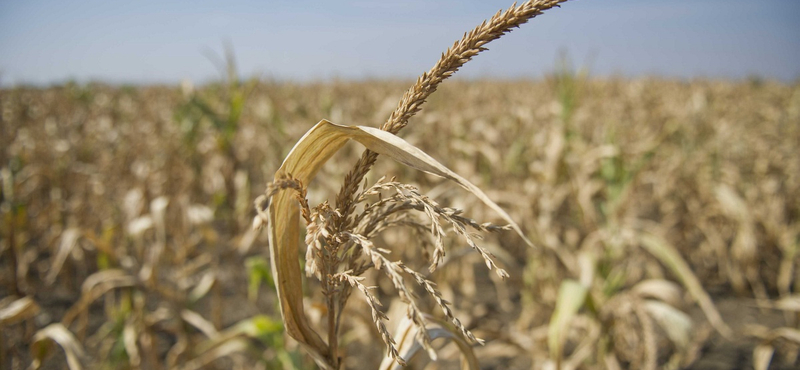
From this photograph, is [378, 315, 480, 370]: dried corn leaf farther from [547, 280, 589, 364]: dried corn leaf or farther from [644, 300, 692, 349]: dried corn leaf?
[644, 300, 692, 349]: dried corn leaf

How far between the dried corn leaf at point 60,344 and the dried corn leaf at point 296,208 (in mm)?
1159

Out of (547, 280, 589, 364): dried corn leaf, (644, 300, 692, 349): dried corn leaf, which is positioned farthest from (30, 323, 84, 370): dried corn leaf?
(644, 300, 692, 349): dried corn leaf

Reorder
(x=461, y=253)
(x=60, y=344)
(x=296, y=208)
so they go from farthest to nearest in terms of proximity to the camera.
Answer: (x=461, y=253) → (x=60, y=344) → (x=296, y=208)

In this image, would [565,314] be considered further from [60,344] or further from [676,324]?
[60,344]

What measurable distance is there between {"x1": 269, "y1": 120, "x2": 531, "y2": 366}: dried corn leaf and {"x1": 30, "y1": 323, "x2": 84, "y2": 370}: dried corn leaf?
1159 millimetres

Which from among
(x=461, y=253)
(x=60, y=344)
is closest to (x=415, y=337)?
(x=461, y=253)

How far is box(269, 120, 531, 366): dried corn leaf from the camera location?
59 centimetres

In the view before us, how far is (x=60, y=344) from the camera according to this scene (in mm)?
1441

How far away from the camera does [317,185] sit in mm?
2748

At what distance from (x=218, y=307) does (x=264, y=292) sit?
93cm

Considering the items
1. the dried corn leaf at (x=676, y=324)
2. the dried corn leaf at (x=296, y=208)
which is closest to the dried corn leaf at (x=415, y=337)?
the dried corn leaf at (x=296, y=208)

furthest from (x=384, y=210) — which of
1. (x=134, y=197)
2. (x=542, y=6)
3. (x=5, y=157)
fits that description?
(x=5, y=157)

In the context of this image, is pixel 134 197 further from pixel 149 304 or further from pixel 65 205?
pixel 65 205

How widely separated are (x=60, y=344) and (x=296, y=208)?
1.28m
